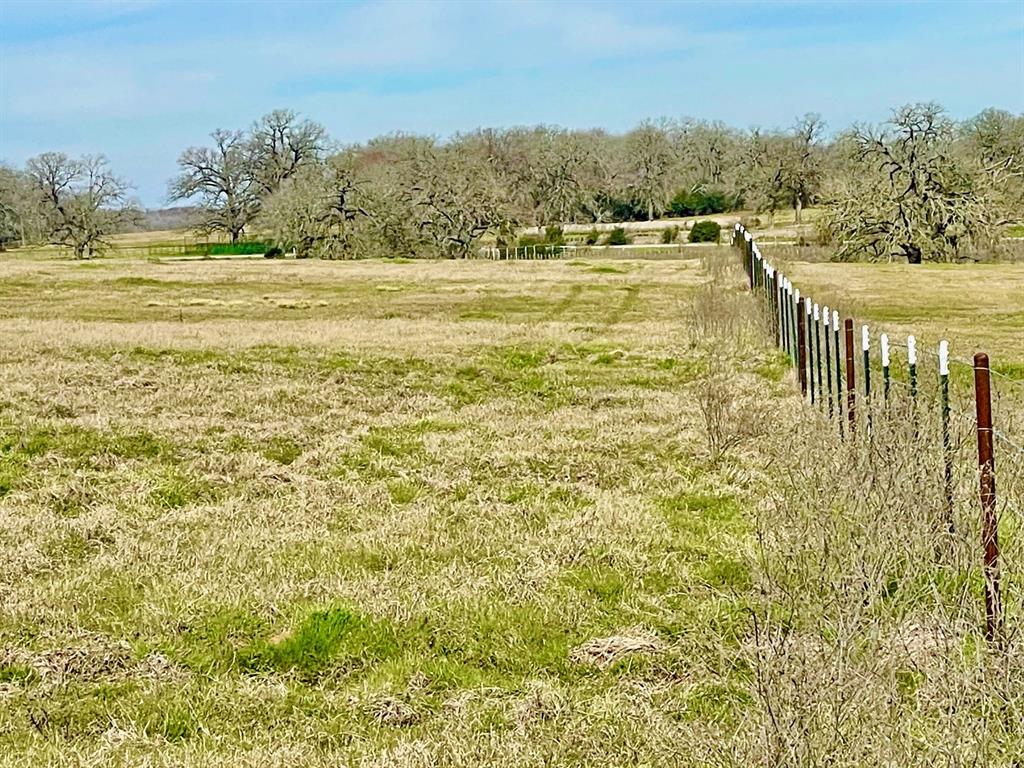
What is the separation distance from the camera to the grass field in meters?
4.37

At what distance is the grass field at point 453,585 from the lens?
14.3 ft

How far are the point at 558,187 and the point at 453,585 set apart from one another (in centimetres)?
7211

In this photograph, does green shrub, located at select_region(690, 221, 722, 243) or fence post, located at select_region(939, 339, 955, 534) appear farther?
green shrub, located at select_region(690, 221, 722, 243)

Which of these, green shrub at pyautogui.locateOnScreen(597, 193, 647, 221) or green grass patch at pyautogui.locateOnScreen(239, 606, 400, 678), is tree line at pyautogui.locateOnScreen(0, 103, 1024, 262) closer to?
green shrub at pyautogui.locateOnScreen(597, 193, 647, 221)

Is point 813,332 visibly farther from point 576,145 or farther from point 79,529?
point 576,145

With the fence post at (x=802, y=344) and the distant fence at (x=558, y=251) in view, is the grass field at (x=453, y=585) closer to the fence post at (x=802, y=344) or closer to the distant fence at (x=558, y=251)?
the fence post at (x=802, y=344)

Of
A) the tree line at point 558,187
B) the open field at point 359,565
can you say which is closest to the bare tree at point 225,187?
the tree line at point 558,187

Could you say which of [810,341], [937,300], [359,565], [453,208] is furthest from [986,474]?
[453,208]

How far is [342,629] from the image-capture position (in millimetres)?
6027

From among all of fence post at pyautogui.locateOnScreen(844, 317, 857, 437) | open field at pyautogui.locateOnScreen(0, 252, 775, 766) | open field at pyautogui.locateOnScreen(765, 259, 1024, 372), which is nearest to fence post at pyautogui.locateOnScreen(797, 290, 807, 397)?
open field at pyautogui.locateOnScreen(0, 252, 775, 766)

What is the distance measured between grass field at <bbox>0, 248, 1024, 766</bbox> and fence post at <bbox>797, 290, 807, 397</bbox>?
0.40m

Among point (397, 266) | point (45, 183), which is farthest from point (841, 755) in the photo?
point (45, 183)

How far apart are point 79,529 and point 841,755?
6187 mm

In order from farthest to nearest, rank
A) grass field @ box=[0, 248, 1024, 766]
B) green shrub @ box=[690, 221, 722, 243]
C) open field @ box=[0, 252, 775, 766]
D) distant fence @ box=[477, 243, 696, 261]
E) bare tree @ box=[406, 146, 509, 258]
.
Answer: green shrub @ box=[690, 221, 722, 243]
bare tree @ box=[406, 146, 509, 258]
distant fence @ box=[477, 243, 696, 261]
open field @ box=[0, 252, 775, 766]
grass field @ box=[0, 248, 1024, 766]
